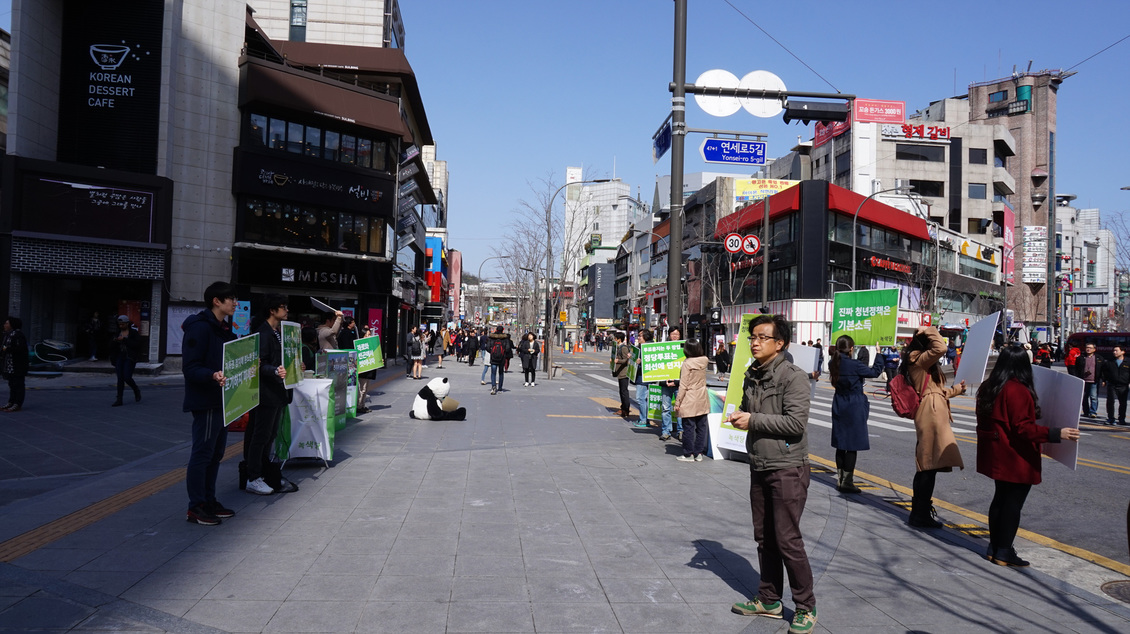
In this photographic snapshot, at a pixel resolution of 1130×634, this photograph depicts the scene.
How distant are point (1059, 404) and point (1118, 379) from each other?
14.5 m

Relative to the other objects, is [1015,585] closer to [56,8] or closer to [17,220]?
[17,220]

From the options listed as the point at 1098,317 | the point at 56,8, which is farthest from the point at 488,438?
the point at 1098,317

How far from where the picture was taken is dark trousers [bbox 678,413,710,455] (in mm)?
9680

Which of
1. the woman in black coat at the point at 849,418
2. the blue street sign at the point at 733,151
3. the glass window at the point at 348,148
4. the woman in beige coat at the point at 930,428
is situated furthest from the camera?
the glass window at the point at 348,148

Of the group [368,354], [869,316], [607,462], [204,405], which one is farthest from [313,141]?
[204,405]

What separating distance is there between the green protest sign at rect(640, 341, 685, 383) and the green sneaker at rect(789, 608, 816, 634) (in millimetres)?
7352

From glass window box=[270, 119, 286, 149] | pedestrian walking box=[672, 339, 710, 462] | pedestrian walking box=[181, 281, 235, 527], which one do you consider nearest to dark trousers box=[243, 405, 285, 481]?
pedestrian walking box=[181, 281, 235, 527]

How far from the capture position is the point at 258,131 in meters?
25.9

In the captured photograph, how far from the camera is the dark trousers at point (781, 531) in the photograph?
397 centimetres

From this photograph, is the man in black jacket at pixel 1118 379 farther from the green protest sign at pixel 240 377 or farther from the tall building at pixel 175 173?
the tall building at pixel 175 173

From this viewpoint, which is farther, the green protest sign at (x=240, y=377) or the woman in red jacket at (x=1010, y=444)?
the green protest sign at (x=240, y=377)

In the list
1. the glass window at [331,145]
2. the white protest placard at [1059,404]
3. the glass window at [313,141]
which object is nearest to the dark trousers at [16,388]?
the white protest placard at [1059,404]

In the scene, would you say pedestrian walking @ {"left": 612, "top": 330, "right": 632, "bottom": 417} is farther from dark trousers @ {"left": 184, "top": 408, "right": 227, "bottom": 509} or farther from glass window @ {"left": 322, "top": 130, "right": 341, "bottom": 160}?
glass window @ {"left": 322, "top": 130, "right": 341, "bottom": 160}

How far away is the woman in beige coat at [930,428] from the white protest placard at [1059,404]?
68 centimetres
